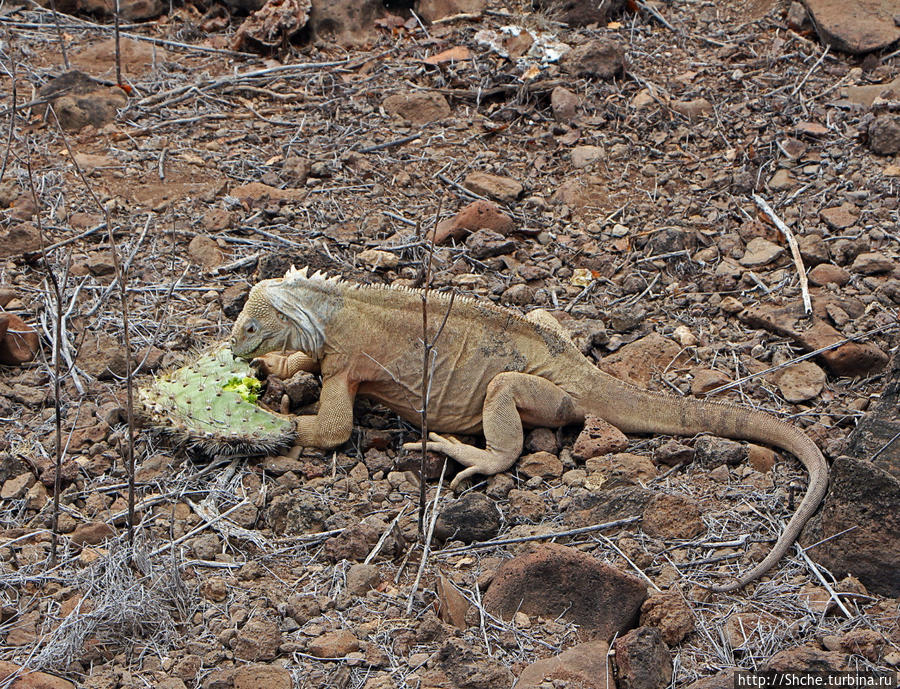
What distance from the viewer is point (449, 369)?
5441 millimetres

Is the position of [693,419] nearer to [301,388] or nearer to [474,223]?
[301,388]

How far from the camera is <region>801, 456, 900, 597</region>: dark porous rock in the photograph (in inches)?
156

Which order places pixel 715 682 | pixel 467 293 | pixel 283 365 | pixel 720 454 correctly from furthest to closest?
1. pixel 467 293
2. pixel 283 365
3. pixel 720 454
4. pixel 715 682

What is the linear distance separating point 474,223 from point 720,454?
2.78 metres

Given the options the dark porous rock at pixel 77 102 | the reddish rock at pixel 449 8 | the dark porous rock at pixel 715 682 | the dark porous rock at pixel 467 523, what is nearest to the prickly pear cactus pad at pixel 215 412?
the dark porous rock at pixel 467 523

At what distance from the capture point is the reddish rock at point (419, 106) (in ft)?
28.7

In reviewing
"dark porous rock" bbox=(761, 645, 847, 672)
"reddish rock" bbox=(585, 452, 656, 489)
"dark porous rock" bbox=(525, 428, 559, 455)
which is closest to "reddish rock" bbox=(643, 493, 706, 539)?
"reddish rock" bbox=(585, 452, 656, 489)

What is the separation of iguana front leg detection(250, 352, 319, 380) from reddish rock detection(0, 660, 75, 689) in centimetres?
236

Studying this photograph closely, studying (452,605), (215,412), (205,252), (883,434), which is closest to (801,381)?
(883,434)

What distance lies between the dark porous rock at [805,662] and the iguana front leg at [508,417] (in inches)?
78.0

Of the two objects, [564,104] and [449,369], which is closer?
[449,369]

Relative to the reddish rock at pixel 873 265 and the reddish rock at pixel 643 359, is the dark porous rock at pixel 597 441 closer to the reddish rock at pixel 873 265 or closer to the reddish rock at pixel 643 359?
the reddish rock at pixel 643 359

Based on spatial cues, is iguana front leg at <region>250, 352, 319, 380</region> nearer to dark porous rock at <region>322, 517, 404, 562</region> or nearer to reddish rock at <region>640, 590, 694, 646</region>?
dark porous rock at <region>322, 517, 404, 562</region>

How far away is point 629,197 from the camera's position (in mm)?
7715
